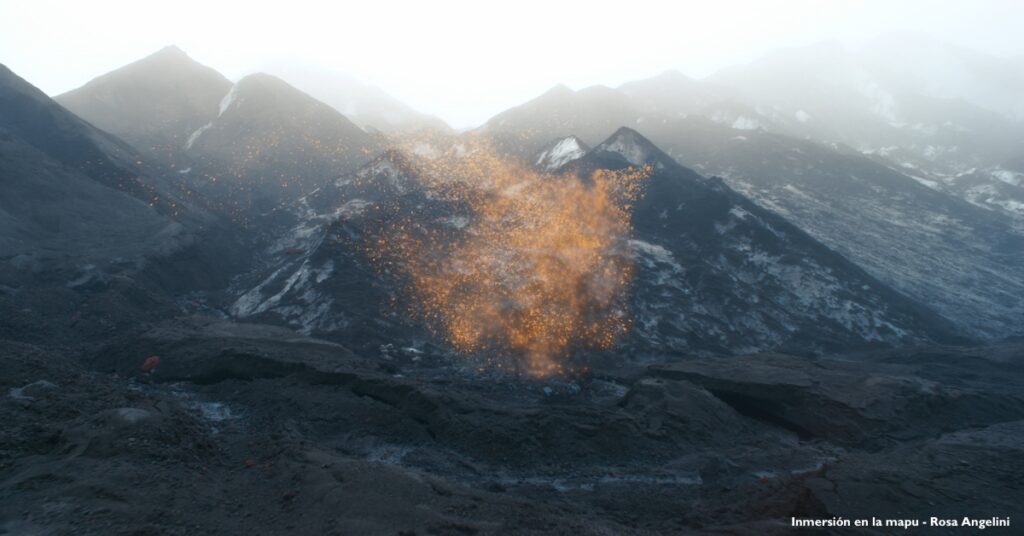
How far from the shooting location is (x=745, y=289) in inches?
1155

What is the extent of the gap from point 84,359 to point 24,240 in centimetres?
1324

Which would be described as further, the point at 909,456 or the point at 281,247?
the point at 281,247

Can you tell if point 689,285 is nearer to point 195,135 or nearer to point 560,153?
point 560,153

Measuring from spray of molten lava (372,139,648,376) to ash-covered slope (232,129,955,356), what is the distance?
107 centimetres

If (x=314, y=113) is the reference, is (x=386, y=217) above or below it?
below

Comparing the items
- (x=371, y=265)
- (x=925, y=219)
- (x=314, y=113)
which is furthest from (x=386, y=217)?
(x=925, y=219)

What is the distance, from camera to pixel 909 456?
14172 millimetres

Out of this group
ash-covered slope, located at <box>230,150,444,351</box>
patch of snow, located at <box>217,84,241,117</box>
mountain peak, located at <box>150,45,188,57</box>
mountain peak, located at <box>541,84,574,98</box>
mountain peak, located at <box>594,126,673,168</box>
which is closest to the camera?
ash-covered slope, located at <box>230,150,444,351</box>

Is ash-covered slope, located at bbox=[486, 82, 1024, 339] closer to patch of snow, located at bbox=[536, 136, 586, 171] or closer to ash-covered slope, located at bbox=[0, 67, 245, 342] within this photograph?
patch of snow, located at bbox=[536, 136, 586, 171]

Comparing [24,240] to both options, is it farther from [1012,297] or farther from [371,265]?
[1012,297]

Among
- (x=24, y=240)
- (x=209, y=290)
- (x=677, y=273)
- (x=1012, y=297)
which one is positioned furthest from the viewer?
(x=1012, y=297)

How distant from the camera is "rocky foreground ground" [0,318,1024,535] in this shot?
949cm

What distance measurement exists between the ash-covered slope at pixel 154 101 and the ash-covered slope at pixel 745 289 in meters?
47.2

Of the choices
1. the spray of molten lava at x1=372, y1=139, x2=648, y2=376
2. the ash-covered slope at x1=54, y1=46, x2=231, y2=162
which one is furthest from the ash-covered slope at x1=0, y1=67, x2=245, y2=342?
the ash-covered slope at x1=54, y1=46, x2=231, y2=162
